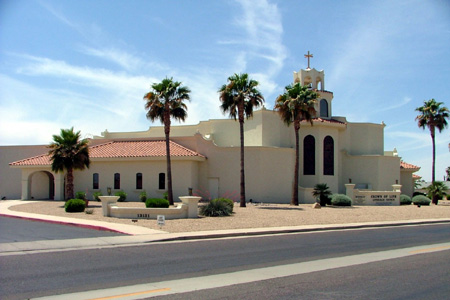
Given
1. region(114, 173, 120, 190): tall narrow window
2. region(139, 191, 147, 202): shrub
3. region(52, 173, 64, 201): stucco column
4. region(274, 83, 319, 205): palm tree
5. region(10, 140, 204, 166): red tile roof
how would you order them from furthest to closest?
region(114, 173, 120, 190): tall narrow window
region(52, 173, 64, 201): stucco column
region(10, 140, 204, 166): red tile roof
region(139, 191, 147, 202): shrub
region(274, 83, 319, 205): palm tree

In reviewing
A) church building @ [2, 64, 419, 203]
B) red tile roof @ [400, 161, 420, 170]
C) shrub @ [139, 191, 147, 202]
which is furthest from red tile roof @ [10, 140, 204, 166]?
red tile roof @ [400, 161, 420, 170]

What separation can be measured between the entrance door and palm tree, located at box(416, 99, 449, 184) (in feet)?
85.1

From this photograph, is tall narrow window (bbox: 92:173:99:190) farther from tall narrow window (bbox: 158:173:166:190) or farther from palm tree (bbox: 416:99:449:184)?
palm tree (bbox: 416:99:449:184)

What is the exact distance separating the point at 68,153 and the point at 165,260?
22.7 m

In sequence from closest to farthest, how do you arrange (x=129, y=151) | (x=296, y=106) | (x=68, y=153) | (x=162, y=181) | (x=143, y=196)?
(x=68, y=153), (x=296, y=106), (x=143, y=196), (x=162, y=181), (x=129, y=151)

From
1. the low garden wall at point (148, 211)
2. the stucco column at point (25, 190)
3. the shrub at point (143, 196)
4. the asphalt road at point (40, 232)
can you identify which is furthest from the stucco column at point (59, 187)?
the asphalt road at point (40, 232)

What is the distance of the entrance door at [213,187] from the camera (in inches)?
1619

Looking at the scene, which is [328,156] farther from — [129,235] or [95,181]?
[129,235]

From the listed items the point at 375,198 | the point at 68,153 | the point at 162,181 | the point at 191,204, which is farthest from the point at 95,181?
the point at 375,198

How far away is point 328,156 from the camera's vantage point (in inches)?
1764

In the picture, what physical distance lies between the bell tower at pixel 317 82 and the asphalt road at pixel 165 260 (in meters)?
29.8

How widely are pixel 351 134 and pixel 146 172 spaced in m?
23.3

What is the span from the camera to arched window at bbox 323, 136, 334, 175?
44656 millimetres

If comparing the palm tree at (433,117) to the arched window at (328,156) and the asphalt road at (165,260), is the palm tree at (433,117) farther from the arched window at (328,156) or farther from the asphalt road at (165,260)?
the asphalt road at (165,260)
